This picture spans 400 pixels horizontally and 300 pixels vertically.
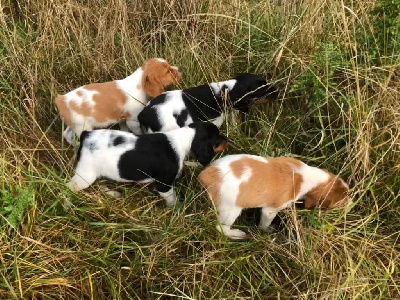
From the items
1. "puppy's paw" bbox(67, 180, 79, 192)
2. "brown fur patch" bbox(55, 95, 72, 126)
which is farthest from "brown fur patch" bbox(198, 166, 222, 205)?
"brown fur patch" bbox(55, 95, 72, 126)

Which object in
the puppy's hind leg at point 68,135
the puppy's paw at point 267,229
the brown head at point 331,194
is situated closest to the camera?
the brown head at point 331,194

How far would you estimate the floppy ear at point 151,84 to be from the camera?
165 inches

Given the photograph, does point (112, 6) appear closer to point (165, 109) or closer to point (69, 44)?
point (69, 44)

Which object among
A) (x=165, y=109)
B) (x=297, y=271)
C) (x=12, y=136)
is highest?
(x=165, y=109)

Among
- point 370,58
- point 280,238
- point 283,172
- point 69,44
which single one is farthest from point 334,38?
point 69,44

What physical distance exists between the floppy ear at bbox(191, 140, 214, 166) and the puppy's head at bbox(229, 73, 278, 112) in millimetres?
783

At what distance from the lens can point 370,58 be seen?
384 cm

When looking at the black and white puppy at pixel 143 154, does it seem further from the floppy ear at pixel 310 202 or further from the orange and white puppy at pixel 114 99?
the floppy ear at pixel 310 202

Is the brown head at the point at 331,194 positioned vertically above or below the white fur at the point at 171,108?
below

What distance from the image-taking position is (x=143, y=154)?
337 centimetres

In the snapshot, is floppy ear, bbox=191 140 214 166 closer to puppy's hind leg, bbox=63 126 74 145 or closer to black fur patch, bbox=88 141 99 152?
black fur patch, bbox=88 141 99 152

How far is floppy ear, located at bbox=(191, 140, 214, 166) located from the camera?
11.4 feet

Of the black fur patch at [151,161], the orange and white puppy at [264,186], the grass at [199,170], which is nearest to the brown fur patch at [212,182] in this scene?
the orange and white puppy at [264,186]

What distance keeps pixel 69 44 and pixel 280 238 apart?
341cm
